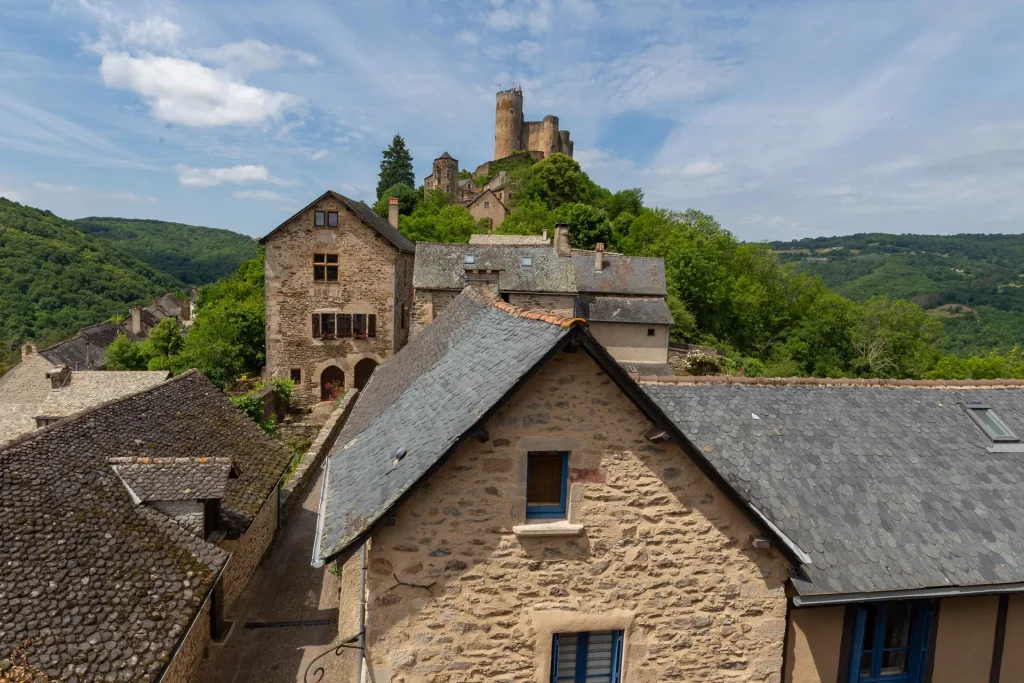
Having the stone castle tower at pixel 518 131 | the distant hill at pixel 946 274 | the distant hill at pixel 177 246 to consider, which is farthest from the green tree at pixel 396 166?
the distant hill at pixel 177 246

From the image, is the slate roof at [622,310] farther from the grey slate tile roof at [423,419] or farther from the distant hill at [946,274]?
the distant hill at [946,274]

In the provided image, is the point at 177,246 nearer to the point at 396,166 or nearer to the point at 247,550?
the point at 396,166

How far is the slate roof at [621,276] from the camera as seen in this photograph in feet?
111

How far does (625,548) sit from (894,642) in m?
3.77

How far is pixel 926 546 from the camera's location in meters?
6.59

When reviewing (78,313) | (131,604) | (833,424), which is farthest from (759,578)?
(78,313)

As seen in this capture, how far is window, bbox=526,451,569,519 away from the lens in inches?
230

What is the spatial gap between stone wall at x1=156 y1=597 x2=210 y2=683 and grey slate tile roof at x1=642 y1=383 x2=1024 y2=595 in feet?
24.7

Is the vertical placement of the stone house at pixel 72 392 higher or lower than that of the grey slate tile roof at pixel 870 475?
lower

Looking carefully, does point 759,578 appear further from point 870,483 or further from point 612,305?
point 612,305

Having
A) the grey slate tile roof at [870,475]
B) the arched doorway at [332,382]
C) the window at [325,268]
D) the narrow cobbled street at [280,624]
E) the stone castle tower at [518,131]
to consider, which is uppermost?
the stone castle tower at [518,131]

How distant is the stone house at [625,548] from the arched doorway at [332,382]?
73.3 feet

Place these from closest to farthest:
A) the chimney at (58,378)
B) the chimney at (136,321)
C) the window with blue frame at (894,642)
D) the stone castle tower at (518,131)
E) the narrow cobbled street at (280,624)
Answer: the window with blue frame at (894,642) < the narrow cobbled street at (280,624) < the chimney at (58,378) < the chimney at (136,321) < the stone castle tower at (518,131)

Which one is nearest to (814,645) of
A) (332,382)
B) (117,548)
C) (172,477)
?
(117,548)
